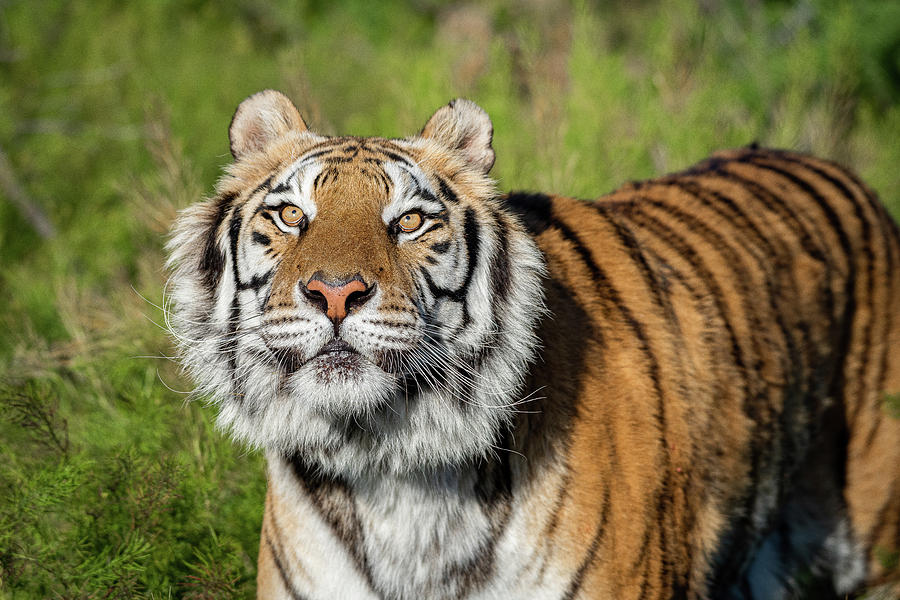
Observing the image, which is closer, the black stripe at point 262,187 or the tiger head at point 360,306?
the tiger head at point 360,306

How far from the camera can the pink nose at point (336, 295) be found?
161cm

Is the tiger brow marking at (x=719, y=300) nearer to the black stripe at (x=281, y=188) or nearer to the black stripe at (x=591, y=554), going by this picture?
the black stripe at (x=591, y=554)

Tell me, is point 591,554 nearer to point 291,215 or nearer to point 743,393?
point 743,393

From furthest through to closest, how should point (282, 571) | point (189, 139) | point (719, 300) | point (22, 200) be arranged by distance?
1. point (189, 139)
2. point (22, 200)
3. point (719, 300)
4. point (282, 571)

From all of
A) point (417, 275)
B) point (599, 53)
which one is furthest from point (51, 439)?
point (599, 53)

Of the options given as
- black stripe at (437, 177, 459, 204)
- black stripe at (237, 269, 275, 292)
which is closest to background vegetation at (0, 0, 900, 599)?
black stripe at (237, 269, 275, 292)

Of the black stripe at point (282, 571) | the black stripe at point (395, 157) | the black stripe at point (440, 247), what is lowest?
the black stripe at point (282, 571)

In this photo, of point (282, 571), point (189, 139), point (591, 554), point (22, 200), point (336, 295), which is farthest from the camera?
A: point (189, 139)

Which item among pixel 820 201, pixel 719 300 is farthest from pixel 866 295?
pixel 719 300

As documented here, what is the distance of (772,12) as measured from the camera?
7.20 metres

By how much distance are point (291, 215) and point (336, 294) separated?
34 centimetres

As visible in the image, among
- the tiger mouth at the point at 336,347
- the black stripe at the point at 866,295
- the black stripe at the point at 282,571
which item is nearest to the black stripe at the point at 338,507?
the black stripe at the point at 282,571

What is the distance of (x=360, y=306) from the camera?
1.63m

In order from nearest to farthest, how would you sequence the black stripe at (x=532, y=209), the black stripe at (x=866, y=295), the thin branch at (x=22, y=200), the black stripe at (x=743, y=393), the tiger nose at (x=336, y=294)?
the tiger nose at (x=336, y=294) < the black stripe at (x=532, y=209) < the black stripe at (x=743, y=393) < the black stripe at (x=866, y=295) < the thin branch at (x=22, y=200)
